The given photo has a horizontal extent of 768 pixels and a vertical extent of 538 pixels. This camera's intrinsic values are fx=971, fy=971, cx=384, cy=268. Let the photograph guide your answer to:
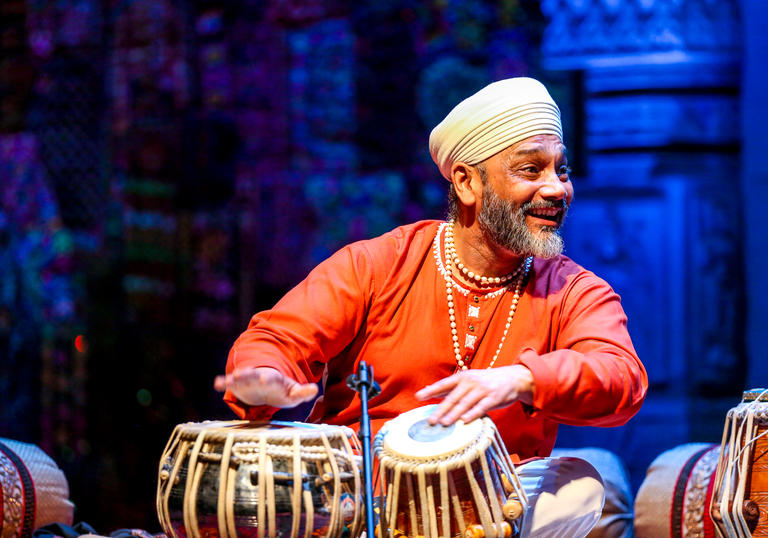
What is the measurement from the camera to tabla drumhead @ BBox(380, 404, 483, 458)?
2.20 m

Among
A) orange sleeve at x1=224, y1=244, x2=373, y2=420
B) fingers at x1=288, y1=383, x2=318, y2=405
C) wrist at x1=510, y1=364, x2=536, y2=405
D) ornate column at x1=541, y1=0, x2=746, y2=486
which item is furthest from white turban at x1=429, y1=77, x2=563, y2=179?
ornate column at x1=541, y1=0, x2=746, y2=486

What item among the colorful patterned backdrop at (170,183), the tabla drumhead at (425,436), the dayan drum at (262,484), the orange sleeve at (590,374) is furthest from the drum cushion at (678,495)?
the colorful patterned backdrop at (170,183)

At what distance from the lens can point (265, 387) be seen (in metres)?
2.26

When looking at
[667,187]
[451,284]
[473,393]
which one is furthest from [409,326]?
[667,187]

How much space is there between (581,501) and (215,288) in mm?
2827

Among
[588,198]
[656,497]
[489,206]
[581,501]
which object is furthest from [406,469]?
[588,198]

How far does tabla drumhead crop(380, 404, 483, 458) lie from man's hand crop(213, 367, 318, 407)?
22 centimetres

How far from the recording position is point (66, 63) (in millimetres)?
5152

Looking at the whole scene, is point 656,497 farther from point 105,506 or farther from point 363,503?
point 105,506

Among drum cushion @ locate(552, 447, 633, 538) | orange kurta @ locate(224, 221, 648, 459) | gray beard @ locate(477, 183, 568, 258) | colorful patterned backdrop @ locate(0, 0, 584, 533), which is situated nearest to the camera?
orange kurta @ locate(224, 221, 648, 459)

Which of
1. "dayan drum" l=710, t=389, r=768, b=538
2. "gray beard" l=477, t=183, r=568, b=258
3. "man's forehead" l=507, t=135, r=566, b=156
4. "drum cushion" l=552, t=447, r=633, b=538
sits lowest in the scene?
"drum cushion" l=552, t=447, r=633, b=538

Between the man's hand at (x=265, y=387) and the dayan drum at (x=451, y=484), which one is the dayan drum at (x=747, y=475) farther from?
the man's hand at (x=265, y=387)

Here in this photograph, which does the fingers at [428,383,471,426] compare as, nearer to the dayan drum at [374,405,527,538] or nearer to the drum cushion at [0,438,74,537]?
the dayan drum at [374,405,527,538]

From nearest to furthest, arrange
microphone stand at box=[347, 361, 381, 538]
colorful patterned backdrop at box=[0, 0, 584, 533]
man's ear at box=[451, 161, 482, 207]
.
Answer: microphone stand at box=[347, 361, 381, 538]
man's ear at box=[451, 161, 482, 207]
colorful patterned backdrop at box=[0, 0, 584, 533]
